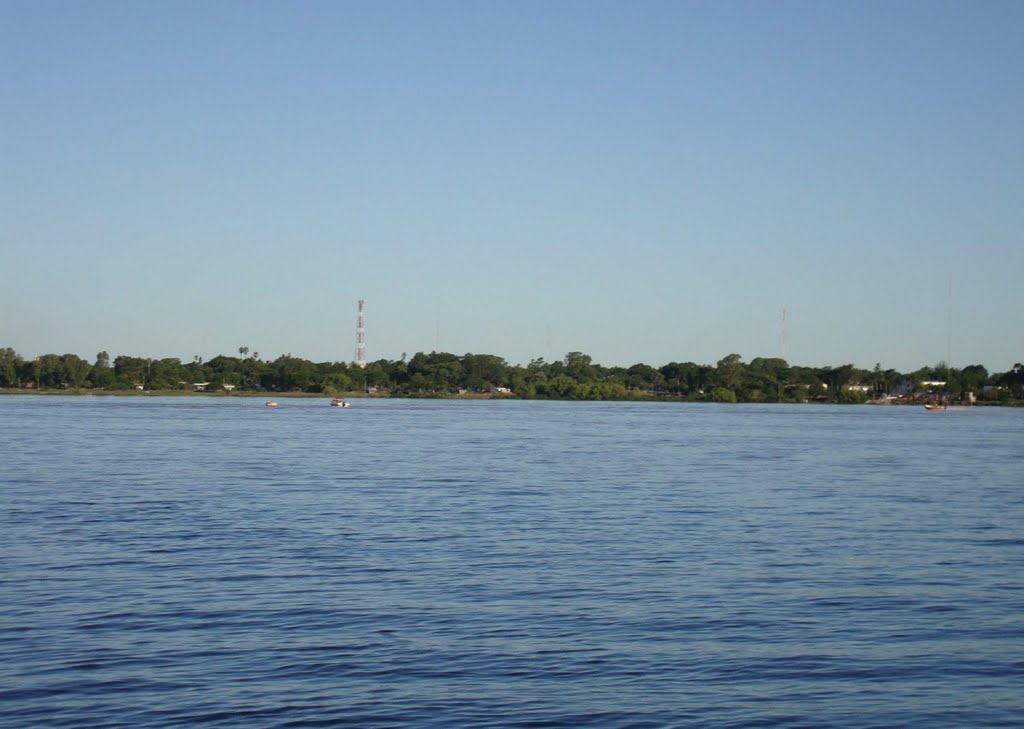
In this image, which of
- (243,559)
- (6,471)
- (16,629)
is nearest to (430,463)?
(6,471)

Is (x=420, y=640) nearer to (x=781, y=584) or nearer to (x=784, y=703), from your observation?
(x=784, y=703)

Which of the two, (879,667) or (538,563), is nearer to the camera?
(879,667)

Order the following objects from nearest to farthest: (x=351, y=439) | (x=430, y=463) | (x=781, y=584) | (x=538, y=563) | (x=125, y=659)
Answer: (x=125, y=659) < (x=781, y=584) < (x=538, y=563) < (x=430, y=463) < (x=351, y=439)

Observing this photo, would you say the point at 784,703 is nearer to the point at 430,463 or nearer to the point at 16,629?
the point at 16,629

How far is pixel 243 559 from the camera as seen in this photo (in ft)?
82.7

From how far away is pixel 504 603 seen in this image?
20.6 meters

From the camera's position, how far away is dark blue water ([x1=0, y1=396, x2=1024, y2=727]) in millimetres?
14727

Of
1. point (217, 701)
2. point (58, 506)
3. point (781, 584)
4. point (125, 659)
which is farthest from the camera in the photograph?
point (58, 506)

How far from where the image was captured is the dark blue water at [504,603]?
48.3 ft

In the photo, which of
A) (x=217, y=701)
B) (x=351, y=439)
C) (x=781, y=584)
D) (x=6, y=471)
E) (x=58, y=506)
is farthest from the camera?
(x=351, y=439)

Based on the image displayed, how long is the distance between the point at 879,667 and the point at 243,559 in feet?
45.9

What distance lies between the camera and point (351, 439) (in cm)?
8188

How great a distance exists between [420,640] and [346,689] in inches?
110

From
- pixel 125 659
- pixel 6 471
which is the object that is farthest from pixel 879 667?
pixel 6 471
